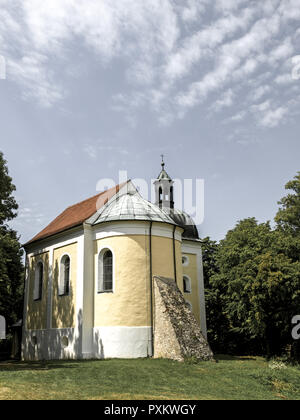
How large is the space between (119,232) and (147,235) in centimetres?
157

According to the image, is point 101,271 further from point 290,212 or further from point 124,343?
point 290,212

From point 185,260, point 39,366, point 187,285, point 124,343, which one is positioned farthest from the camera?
point 185,260

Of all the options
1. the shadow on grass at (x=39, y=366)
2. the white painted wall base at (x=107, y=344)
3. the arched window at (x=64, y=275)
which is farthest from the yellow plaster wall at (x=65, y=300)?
the shadow on grass at (x=39, y=366)

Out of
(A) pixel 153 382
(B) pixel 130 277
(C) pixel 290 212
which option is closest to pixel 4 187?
(B) pixel 130 277

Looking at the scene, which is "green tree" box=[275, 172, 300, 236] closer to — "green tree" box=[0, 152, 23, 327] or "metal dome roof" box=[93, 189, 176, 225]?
"metal dome roof" box=[93, 189, 176, 225]

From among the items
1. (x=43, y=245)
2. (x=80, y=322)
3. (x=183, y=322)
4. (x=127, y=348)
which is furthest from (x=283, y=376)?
(x=43, y=245)

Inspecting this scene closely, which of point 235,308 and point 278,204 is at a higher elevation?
point 278,204

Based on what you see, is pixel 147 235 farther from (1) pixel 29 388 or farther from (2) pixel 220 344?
(2) pixel 220 344

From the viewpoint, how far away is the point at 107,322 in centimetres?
2078

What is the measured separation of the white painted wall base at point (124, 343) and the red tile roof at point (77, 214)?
655 centimetres

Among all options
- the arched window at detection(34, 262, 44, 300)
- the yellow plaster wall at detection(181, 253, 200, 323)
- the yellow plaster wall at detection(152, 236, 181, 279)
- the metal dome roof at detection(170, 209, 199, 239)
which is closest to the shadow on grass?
the yellow plaster wall at detection(152, 236, 181, 279)

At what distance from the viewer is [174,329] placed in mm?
18969

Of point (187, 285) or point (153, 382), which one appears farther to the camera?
point (187, 285)

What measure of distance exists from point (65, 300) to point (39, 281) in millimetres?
4568
